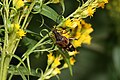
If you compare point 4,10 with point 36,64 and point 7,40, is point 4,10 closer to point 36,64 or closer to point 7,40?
point 7,40

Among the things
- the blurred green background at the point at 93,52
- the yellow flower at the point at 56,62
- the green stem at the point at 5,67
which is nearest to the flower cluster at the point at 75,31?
the yellow flower at the point at 56,62

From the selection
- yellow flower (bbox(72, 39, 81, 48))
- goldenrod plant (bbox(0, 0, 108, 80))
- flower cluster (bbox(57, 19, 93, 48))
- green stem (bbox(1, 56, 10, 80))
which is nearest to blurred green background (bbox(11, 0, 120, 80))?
flower cluster (bbox(57, 19, 93, 48))

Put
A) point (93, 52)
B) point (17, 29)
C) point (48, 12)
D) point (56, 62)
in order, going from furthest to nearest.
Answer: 1. point (93, 52)
2. point (56, 62)
3. point (48, 12)
4. point (17, 29)

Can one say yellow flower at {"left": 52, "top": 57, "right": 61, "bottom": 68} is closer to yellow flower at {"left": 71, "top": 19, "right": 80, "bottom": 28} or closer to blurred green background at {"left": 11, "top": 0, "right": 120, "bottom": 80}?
yellow flower at {"left": 71, "top": 19, "right": 80, "bottom": 28}

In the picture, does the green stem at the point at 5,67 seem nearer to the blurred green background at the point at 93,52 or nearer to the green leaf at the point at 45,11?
the green leaf at the point at 45,11

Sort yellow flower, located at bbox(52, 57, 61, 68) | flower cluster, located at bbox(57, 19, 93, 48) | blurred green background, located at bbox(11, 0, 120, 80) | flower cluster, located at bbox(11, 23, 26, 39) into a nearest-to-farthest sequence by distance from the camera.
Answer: flower cluster, located at bbox(11, 23, 26, 39) → flower cluster, located at bbox(57, 19, 93, 48) → yellow flower, located at bbox(52, 57, 61, 68) → blurred green background, located at bbox(11, 0, 120, 80)

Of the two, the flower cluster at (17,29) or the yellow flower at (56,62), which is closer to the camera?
the flower cluster at (17,29)

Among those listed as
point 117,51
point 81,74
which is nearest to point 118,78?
point 117,51

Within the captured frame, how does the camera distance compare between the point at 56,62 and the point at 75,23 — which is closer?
the point at 75,23

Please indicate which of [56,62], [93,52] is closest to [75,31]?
[56,62]

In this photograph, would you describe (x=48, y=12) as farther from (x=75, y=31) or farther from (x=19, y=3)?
(x=75, y=31)

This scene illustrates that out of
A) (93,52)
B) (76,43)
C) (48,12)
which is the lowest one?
(93,52)
